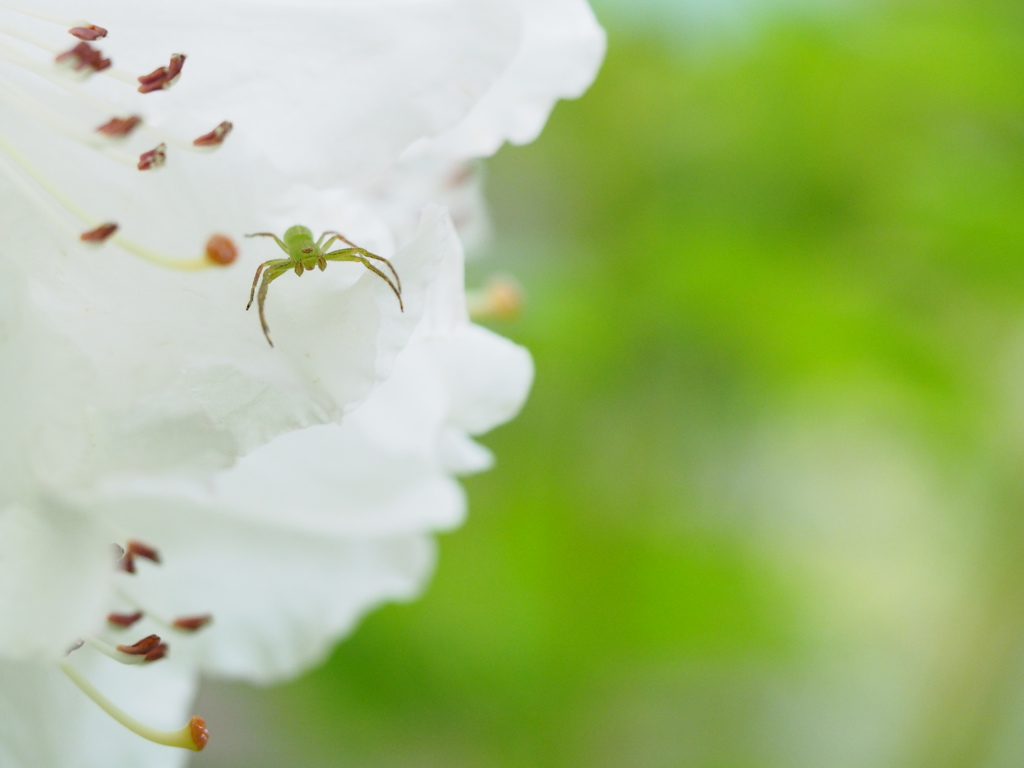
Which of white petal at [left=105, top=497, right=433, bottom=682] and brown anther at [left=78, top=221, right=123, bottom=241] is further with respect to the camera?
white petal at [left=105, top=497, right=433, bottom=682]

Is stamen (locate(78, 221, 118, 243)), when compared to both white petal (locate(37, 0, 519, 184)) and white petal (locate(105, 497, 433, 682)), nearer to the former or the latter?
white petal (locate(37, 0, 519, 184))

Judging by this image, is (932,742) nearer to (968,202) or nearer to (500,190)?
(968,202)

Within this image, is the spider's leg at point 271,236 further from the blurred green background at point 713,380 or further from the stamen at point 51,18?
the blurred green background at point 713,380

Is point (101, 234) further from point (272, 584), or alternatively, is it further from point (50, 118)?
point (272, 584)

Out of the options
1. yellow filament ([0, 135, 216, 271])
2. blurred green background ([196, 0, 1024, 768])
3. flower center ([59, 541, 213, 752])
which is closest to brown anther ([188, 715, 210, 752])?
flower center ([59, 541, 213, 752])

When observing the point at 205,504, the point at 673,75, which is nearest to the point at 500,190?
the point at 673,75

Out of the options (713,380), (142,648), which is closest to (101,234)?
(142,648)
